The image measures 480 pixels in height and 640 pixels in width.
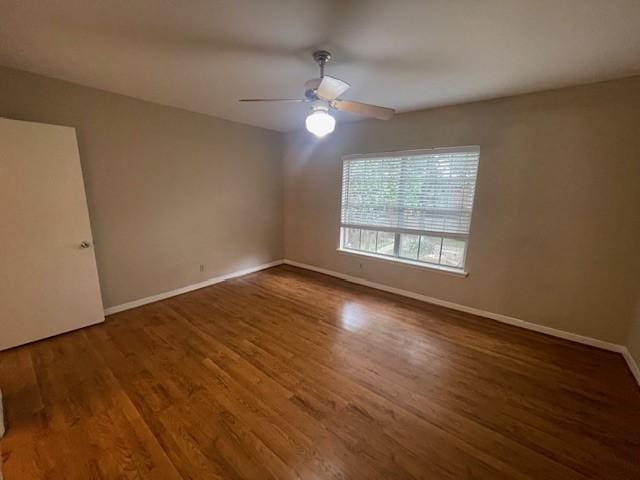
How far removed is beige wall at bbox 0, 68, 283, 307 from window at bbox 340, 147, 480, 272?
1.71 metres

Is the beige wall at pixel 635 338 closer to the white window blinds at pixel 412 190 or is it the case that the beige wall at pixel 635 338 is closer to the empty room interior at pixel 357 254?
the empty room interior at pixel 357 254

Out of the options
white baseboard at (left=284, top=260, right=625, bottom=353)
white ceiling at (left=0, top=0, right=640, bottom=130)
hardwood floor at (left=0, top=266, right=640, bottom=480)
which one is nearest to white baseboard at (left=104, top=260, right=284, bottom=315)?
hardwood floor at (left=0, top=266, right=640, bottom=480)

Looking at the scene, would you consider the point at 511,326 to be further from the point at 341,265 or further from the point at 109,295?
the point at 109,295

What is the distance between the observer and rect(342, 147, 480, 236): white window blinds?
3.01 meters

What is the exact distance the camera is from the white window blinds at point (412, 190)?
9.87 feet

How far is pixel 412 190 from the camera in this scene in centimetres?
337

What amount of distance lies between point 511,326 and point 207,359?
3186 millimetres

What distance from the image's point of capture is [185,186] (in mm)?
3488

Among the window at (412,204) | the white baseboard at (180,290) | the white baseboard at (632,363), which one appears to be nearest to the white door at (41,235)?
the white baseboard at (180,290)

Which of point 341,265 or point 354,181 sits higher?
point 354,181

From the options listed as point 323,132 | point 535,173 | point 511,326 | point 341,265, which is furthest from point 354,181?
point 511,326

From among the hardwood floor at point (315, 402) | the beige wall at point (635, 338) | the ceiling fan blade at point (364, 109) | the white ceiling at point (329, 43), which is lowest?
the hardwood floor at point (315, 402)

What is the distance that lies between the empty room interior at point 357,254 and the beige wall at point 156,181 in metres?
0.03

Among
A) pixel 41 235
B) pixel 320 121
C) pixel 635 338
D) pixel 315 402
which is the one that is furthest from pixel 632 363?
pixel 41 235
